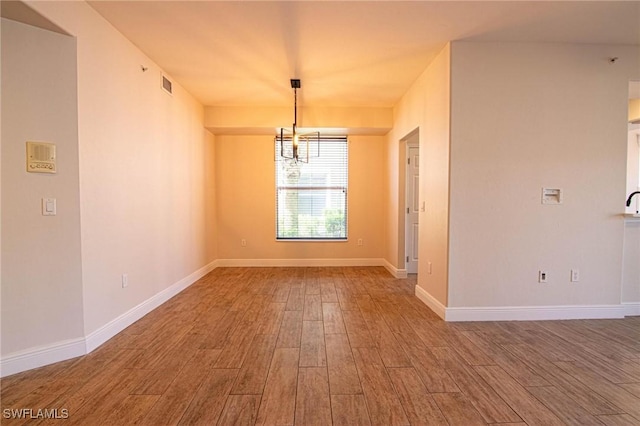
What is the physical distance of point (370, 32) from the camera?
274 centimetres

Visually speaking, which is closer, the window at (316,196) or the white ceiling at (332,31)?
the white ceiling at (332,31)

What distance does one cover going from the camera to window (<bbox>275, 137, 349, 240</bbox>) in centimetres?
563

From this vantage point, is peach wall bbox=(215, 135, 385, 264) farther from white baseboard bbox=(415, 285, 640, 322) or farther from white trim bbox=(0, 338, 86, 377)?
white trim bbox=(0, 338, 86, 377)

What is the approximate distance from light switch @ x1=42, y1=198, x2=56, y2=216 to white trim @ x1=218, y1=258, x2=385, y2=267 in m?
3.50

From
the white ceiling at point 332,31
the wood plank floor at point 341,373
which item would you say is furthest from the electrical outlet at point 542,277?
the white ceiling at point 332,31

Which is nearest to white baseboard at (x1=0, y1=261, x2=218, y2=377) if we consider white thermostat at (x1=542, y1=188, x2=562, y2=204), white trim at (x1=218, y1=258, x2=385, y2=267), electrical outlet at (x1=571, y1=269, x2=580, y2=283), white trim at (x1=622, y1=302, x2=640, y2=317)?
white trim at (x1=218, y1=258, x2=385, y2=267)

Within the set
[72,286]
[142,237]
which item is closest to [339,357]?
[72,286]

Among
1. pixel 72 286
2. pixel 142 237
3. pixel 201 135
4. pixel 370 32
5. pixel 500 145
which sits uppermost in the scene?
pixel 370 32

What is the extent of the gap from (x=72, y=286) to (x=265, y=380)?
5.40ft

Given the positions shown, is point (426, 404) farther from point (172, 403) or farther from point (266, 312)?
point (266, 312)

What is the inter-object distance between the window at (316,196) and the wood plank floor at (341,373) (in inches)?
96.5

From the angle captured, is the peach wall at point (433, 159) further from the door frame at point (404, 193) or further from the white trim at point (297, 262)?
the white trim at point (297, 262)

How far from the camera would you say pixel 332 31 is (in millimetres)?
2723

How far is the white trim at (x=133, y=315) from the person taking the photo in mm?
2473
